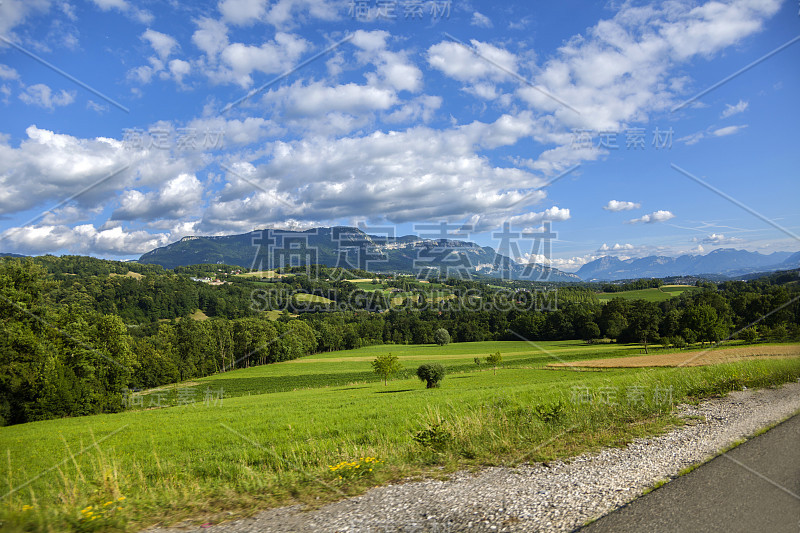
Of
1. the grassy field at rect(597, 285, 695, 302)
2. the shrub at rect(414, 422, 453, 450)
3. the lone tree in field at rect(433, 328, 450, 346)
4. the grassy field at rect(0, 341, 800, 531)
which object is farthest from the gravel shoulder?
the grassy field at rect(597, 285, 695, 302)

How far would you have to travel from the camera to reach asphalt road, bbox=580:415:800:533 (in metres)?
4.29

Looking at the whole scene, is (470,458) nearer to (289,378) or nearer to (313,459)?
(313,459)

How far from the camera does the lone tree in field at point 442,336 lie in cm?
9806

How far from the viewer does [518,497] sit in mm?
5383

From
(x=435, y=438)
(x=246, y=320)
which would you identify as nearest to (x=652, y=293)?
(x=246, y=320)

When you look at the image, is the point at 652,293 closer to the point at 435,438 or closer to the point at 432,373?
the point at 432,373

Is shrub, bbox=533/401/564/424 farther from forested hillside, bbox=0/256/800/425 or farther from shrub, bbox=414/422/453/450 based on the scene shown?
forested hillside, bbox=0/256/800/425

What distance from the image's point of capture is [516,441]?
821 cm

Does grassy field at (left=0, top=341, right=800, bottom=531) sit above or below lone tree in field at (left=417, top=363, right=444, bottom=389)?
above

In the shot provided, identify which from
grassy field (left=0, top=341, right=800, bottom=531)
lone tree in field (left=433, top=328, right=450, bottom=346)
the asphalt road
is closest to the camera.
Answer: the asphalt road

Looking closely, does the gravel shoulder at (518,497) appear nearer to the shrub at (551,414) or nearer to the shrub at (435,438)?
the shrub at (435,438)

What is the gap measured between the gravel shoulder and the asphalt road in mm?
289

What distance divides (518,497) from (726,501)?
2.44 m

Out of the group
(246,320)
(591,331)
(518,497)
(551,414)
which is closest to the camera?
(518,497)
